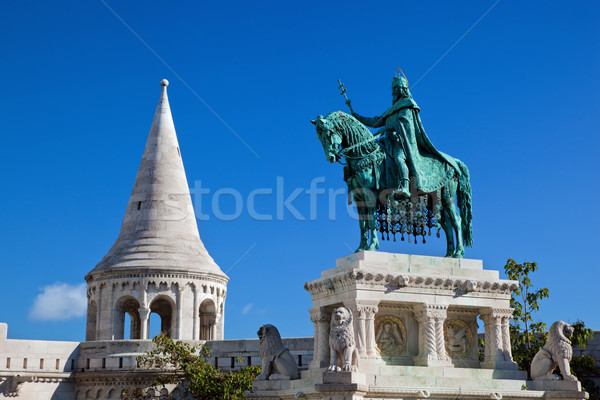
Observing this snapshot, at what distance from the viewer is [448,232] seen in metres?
→ 18.1

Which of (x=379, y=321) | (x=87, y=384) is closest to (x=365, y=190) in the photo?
(x=379, y=321)

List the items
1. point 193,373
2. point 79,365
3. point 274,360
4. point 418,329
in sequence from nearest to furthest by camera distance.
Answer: point 418,329
point 274,360
point 193,373
point 79,365

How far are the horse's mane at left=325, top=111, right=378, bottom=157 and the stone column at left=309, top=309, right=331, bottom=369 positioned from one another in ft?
11.0

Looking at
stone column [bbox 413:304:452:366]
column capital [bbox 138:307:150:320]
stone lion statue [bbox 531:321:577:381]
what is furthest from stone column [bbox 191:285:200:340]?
stone lion statue [bbox 531:321:577:381]

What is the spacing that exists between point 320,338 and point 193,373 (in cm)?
988

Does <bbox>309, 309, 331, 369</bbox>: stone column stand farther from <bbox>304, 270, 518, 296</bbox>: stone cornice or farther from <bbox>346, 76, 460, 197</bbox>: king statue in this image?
<bbox>346, 76, 460, 197</bbox>: king statue

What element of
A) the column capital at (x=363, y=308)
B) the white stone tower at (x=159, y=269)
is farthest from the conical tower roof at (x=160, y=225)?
the column capital at (x=363, y=308)

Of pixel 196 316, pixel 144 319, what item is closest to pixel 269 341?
pixel 144 319

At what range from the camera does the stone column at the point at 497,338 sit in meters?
17.4

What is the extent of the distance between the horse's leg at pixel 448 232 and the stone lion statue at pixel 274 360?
13.0 ft

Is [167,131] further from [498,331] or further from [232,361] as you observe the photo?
[498,331]

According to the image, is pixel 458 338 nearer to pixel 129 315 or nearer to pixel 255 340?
pixel 255 340

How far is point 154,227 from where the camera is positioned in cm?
3547

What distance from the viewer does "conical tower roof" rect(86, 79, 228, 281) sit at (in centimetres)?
3456
